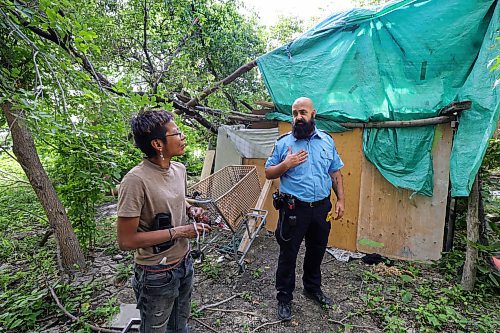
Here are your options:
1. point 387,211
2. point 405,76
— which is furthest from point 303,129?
point 387,211

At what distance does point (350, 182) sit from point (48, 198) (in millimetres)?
3925

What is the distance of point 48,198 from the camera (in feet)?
10.9

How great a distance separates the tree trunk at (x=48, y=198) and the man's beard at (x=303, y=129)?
2.84m

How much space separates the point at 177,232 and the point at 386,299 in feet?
8.35

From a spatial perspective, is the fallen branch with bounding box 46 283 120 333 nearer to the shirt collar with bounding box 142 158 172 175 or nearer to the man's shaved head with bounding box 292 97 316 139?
the shirt collar with bounding box 142 158 172 175

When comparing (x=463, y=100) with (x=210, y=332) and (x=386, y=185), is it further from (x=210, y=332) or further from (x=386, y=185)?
→ (x=210, y=332)

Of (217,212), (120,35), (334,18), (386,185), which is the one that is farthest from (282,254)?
(120,35)

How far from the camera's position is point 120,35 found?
189 inches

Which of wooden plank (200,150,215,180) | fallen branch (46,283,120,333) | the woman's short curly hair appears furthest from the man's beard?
wooden plank (200,150,215,180)

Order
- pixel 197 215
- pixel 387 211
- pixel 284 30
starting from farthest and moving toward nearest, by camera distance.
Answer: pixel 284 30 → pixel 387 211 → pixel 197 215

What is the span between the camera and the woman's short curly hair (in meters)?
1.55

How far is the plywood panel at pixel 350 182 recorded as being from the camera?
4094 mm

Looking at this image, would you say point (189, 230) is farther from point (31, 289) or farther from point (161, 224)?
point (31, 289)

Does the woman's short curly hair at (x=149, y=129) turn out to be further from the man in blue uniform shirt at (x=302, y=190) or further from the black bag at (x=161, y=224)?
the man in blue uniform shirt at (x=302, y=190)
